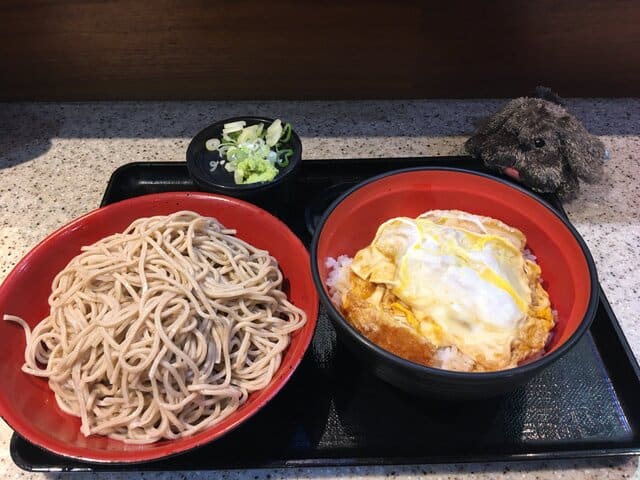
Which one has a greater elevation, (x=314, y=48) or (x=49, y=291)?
(x=314, y=48)

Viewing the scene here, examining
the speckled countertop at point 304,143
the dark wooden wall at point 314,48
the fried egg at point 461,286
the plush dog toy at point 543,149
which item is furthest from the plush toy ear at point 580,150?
the fried egg at point 461,286

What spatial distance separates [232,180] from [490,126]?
941 mm

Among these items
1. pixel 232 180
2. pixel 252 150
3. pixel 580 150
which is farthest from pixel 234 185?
pixel 580 150

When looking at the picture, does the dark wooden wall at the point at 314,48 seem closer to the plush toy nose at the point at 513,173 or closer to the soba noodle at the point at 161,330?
the plush toy nose at the point at 513,173

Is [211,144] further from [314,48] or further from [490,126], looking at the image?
[490,126]

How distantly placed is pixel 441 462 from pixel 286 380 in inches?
15.2

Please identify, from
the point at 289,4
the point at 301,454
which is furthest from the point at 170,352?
the point at 289,4

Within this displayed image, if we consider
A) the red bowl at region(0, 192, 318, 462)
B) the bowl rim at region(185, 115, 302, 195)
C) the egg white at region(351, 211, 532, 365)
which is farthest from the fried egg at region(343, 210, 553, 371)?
the bowl rim at region(185, 115, 302, 195)

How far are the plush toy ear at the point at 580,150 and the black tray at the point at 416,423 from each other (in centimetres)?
59

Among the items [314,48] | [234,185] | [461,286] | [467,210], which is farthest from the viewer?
[314,48]

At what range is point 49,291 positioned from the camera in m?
1.33

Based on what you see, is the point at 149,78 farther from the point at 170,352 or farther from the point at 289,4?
the point at 170,352

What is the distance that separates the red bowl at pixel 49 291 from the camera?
1016 mm

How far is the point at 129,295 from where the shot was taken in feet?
4.19
